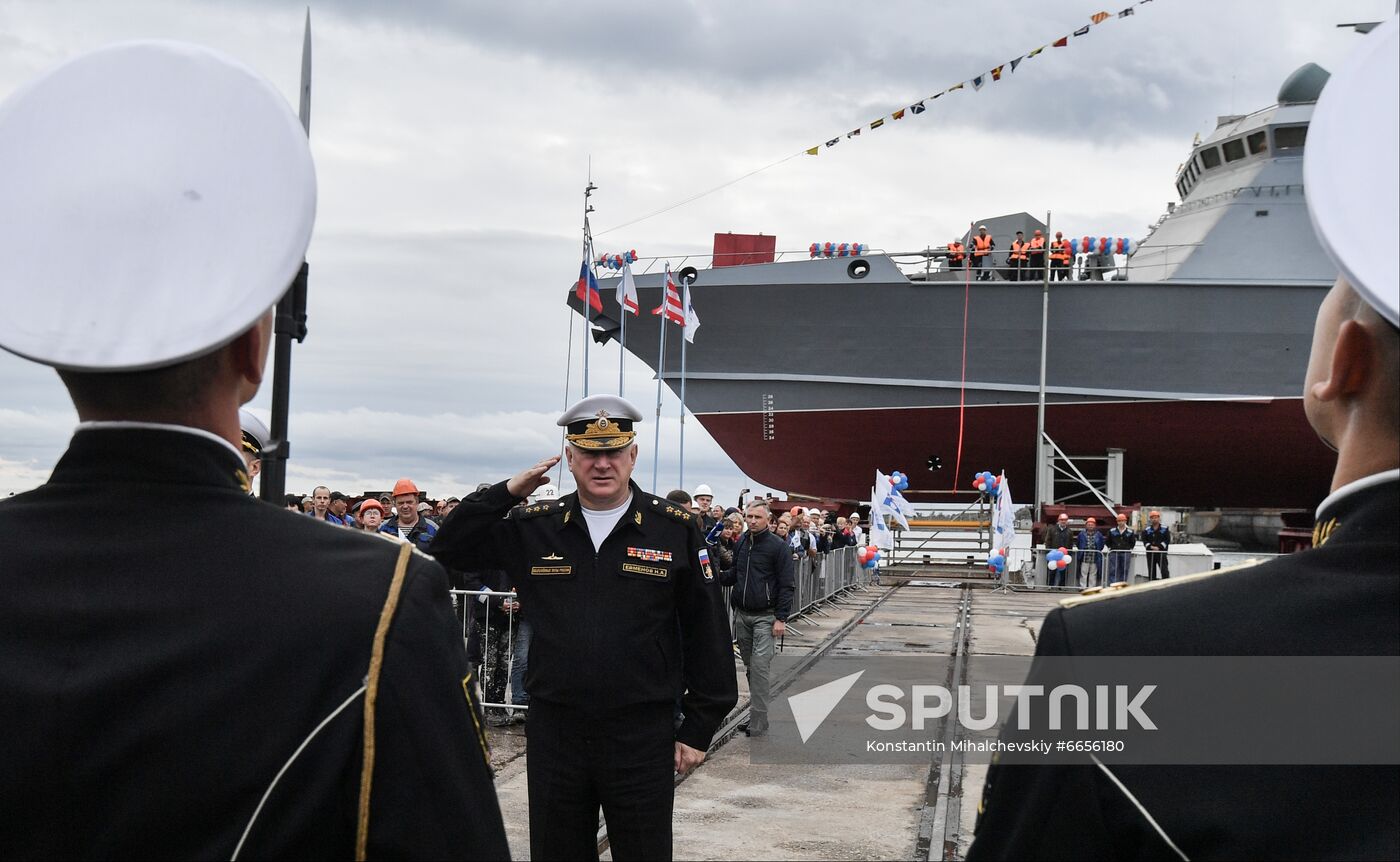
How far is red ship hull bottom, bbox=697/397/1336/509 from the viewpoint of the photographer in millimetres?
26062

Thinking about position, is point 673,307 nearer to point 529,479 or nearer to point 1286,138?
point 1286,138

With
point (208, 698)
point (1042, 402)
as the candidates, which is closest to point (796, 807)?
point (208, 698)

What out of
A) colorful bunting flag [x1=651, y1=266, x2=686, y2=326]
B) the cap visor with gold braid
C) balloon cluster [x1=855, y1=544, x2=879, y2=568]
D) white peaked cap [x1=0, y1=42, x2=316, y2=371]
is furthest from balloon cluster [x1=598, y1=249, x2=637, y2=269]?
white peaked cap [x1=0, y1=42, x2=316, y2=371]

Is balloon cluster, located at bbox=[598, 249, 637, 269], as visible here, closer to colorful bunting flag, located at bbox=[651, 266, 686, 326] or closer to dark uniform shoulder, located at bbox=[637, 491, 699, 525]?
colorful bunting flag, located at bbox=[651, 266, 686, 326]

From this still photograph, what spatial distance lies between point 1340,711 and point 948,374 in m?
25.7

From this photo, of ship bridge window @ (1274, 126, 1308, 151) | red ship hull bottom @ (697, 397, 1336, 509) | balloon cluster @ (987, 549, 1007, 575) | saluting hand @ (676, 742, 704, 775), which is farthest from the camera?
ship bridge window @ (1274, 126, 1308, 151)

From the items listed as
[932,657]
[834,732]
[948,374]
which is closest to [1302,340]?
[948,374]

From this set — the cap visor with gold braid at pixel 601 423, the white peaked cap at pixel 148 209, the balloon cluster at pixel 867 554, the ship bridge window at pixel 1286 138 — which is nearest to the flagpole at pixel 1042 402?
the balloon cluster at pixel 867 554

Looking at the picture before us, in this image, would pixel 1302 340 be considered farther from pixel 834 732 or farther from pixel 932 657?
pixel 834 732

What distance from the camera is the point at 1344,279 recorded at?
122cm

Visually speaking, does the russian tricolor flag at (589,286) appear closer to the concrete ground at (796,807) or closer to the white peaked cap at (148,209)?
the concrete ground at (796,807)

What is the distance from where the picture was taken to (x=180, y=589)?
3.97 feet

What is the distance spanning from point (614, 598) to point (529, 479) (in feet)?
1.61

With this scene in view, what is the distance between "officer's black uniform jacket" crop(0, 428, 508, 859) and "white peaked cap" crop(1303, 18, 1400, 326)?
38.1 inches
